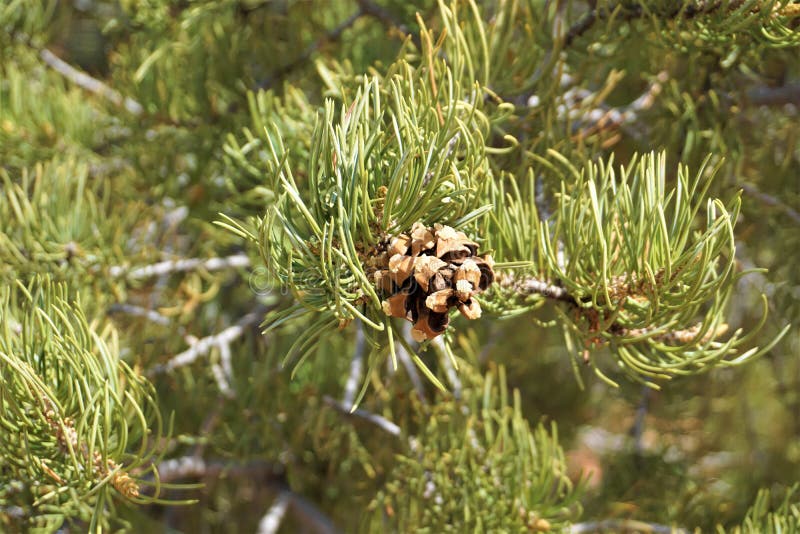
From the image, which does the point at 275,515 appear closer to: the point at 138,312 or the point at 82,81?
the point at 138,312

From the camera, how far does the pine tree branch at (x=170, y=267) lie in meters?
0.54

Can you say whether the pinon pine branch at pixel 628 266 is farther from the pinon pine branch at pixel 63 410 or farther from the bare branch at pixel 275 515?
the bare branch at pixel 275 515

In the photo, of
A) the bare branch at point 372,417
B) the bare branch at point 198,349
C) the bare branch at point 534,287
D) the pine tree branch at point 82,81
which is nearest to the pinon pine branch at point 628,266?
the bare branch at point 534,287

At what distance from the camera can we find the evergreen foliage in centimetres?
30

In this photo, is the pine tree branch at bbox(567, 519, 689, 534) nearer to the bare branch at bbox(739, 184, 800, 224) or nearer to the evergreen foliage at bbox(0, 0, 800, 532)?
the evergreen foliage at bbox(0, 0, 800, 532)

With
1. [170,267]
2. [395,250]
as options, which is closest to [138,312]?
[170,267]

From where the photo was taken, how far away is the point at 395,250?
291 mm

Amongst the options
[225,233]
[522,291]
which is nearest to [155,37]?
[225,233]

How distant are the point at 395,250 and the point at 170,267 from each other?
1.15 feet

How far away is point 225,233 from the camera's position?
0.61 metres

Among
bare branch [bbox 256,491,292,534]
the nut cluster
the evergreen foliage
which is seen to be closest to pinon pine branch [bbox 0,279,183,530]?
the evergreen foliage

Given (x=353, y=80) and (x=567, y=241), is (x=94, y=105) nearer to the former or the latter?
(x=353, y=80)

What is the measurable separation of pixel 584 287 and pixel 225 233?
37 cm

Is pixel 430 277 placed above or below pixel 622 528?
above
